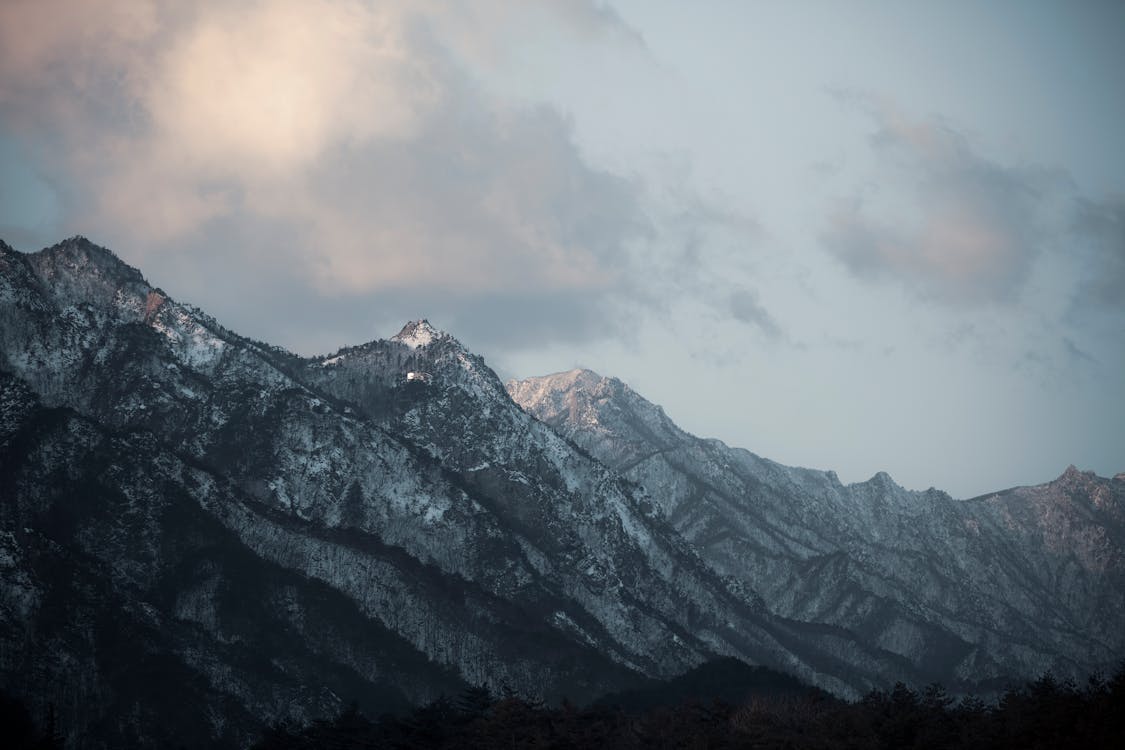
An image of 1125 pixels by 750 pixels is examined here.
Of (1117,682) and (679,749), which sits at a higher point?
(1117,682)

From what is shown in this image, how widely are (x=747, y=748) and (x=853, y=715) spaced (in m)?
19.9

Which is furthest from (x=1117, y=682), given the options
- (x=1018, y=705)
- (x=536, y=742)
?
(x=536, y=742)

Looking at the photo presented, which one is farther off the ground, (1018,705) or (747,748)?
(1018,705)

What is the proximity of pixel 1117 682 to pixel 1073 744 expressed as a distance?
24.0 metres

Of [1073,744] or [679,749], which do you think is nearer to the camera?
[1073,744]

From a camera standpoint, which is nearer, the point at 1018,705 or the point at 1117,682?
the point at 1117,682

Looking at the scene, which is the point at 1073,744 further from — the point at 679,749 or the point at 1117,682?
the point at 679,749

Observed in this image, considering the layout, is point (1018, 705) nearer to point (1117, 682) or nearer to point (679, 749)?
point (1117, 682)

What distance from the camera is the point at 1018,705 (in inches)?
7510

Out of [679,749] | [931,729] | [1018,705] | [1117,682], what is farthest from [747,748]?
[1117,682]

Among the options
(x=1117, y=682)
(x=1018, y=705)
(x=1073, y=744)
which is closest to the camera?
(x=1073, y=744)

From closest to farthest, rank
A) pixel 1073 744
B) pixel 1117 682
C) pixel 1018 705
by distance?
pixel 1073 744 → pixel 1117 682 → pixel 1018 705

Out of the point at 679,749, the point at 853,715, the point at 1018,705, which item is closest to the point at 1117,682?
the point at 1018,705

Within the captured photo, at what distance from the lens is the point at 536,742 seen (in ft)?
655
